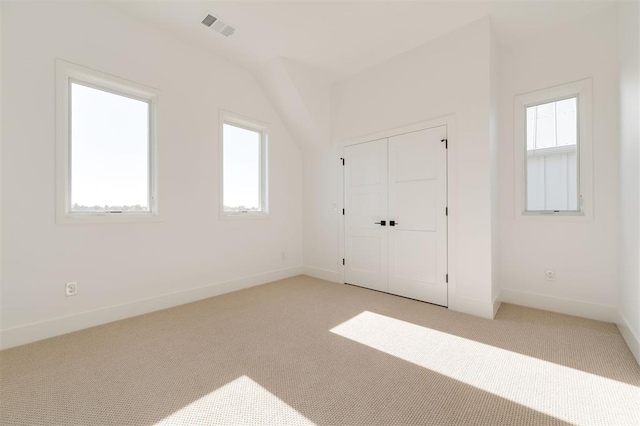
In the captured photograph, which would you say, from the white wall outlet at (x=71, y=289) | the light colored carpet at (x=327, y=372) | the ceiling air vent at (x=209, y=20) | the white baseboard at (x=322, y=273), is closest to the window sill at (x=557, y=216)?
the light colored carpet at (x=327, y=372)

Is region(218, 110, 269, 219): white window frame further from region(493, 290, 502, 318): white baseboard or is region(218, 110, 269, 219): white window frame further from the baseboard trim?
region(493, 290, 502, 318): white baseboard

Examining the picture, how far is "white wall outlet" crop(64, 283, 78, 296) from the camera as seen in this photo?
268 cm

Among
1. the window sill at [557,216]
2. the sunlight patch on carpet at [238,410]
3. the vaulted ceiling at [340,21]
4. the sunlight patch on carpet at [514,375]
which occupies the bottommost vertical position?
the sunlight patch on carpet at [238,410]

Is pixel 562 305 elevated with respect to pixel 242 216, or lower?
lower

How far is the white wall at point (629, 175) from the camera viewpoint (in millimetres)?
2217

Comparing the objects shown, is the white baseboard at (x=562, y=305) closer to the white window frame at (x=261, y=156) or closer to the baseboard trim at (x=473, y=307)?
the baseboard trim at (x=473, y=307)

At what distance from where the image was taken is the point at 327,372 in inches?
79.0

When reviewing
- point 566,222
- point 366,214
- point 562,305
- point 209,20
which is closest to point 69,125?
point 209,20

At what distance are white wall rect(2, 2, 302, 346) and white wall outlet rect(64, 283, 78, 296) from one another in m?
0.04

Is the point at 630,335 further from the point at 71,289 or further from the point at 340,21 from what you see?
the point at 71,289

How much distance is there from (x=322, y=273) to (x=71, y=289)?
130 inches

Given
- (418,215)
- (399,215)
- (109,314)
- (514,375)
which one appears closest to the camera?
(514,375)

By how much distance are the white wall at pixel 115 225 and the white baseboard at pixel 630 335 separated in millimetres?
4120

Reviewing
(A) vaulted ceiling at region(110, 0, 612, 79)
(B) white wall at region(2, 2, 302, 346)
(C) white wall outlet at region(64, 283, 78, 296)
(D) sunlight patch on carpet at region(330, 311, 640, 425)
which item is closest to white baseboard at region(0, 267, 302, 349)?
(B) white wall at region(2, 2, 302, 346)
